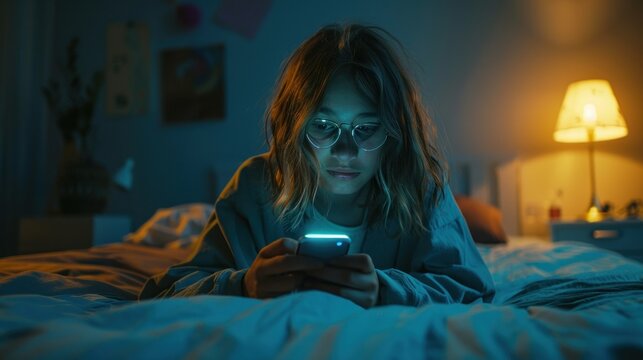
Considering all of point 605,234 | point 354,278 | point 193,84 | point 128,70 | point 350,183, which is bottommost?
point 605,234

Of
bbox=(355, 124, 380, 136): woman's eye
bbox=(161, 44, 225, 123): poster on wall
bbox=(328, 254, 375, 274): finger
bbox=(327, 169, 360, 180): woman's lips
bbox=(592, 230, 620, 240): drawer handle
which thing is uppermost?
bbox=(161, 44, 225, 123): poster on wall

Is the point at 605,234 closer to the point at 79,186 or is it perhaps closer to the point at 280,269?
the point at 280,269

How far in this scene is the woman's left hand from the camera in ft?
2.13

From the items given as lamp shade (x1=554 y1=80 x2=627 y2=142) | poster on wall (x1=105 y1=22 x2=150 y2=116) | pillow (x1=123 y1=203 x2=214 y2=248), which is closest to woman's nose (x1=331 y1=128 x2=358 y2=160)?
pillow (x1=123 y1=203 x2=214 y2=248)

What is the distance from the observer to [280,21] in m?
2.82

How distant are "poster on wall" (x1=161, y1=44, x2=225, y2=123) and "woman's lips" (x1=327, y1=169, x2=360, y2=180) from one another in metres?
2.09

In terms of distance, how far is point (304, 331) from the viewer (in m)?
0.43

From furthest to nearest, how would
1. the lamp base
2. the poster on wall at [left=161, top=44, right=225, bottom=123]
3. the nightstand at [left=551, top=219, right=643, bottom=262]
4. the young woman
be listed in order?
1. the poster on wall at [left=161, top=44, right=225, bottom=123]
2. the lamp base
3. the nightstand at [left=551, top=219, right=643, bottom=262]
4. the young woman

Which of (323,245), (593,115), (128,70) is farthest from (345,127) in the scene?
(128,70)

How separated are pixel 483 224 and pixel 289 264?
146 centimetres

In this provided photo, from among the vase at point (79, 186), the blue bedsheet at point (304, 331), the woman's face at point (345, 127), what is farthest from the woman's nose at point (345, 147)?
the vase at point (79, 186)

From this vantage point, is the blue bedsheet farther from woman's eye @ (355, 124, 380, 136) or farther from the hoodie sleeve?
woman's eye @ (355, 124, 380, 136)

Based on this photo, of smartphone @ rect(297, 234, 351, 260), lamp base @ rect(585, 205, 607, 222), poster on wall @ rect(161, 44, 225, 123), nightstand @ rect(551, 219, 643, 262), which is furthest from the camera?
poster on wall @ rect(161, 44, 225, 123)

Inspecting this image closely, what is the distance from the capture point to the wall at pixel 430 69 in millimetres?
2477
